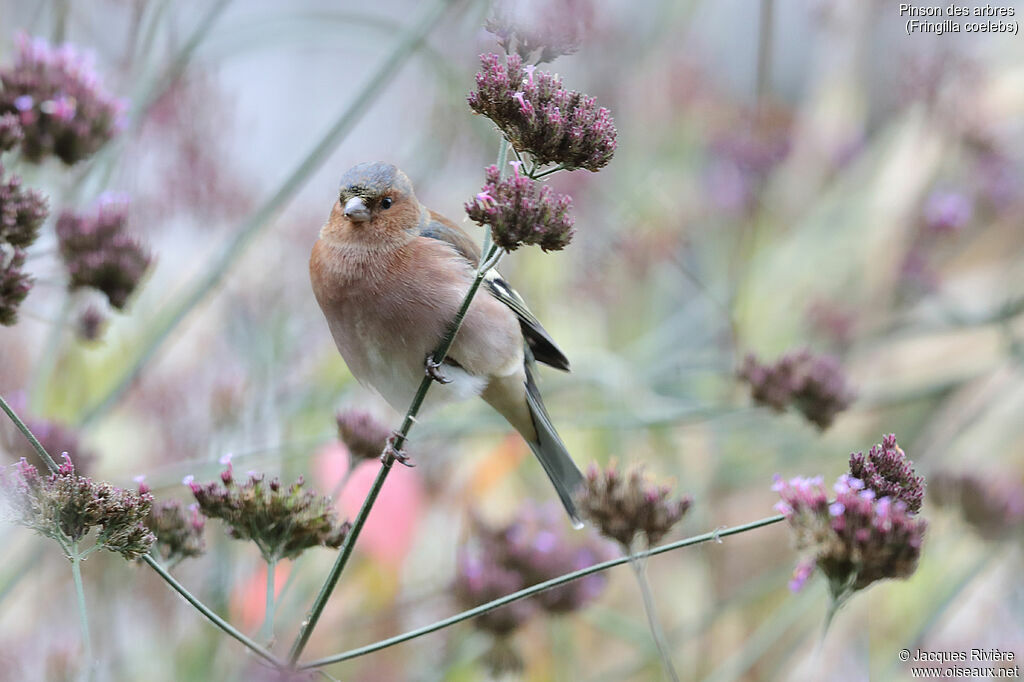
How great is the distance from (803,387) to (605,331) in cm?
218

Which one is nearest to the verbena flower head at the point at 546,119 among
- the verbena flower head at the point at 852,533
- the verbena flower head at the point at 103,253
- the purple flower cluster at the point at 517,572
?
the verbena flower head at the point at 852,533

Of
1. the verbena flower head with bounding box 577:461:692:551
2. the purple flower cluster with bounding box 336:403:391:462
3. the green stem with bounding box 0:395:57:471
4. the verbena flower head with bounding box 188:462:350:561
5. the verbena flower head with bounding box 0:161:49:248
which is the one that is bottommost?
the green stem with bounding box 0:395:57:471

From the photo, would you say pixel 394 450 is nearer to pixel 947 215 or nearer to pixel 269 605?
pixel 269 605

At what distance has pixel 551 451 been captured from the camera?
10.0 ft

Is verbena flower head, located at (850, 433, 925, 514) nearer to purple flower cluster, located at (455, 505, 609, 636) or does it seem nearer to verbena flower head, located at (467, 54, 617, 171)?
verbena flower head, located at (467, 54, 617, 171)

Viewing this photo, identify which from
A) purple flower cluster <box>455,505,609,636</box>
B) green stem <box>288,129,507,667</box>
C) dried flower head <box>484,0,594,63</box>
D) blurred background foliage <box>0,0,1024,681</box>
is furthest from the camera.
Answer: blurred background foliage <box>0,0,1024,681</box>

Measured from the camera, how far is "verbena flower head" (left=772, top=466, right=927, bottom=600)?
1784mm

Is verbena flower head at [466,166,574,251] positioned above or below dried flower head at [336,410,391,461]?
below

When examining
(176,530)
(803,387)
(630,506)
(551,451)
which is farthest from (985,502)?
(176,530)

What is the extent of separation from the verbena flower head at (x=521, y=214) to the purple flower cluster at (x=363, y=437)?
0.74 meters

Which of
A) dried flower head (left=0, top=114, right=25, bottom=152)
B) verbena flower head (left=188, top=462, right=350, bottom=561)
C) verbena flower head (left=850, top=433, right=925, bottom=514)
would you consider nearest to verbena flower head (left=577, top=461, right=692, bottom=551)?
verbena flower head (left=850, top=433, right=925, bottom=514)

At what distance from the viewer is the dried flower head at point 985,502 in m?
3.25

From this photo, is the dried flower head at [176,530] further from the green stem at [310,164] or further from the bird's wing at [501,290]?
the bird's wing at [501,290]

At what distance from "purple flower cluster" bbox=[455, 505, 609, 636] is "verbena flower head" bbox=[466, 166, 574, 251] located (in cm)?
123
